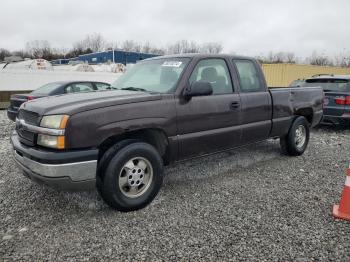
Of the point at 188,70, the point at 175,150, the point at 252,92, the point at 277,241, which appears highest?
the point at 188,70

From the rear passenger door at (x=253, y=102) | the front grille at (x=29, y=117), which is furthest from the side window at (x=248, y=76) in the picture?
the front grille at (x=29, y=117)

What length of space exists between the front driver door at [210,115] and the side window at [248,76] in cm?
27

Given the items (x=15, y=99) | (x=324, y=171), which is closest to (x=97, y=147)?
(x=324, y=171)

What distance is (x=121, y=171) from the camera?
11.0ft

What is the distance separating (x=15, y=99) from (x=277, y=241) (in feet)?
27.0

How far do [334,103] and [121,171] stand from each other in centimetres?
696

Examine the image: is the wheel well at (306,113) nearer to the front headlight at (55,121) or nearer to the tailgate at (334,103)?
the tailgate at (334,103)

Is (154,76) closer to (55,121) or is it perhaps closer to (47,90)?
(55,121)

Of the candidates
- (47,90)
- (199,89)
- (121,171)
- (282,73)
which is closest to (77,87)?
(47,90)

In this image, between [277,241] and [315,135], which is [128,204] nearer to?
[277,241]

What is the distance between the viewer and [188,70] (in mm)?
3986

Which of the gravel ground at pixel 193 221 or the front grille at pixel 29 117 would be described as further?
the front grille at pixel 29 117

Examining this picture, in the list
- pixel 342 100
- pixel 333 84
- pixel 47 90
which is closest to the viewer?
pixel 342 100

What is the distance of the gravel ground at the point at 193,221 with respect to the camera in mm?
2744
